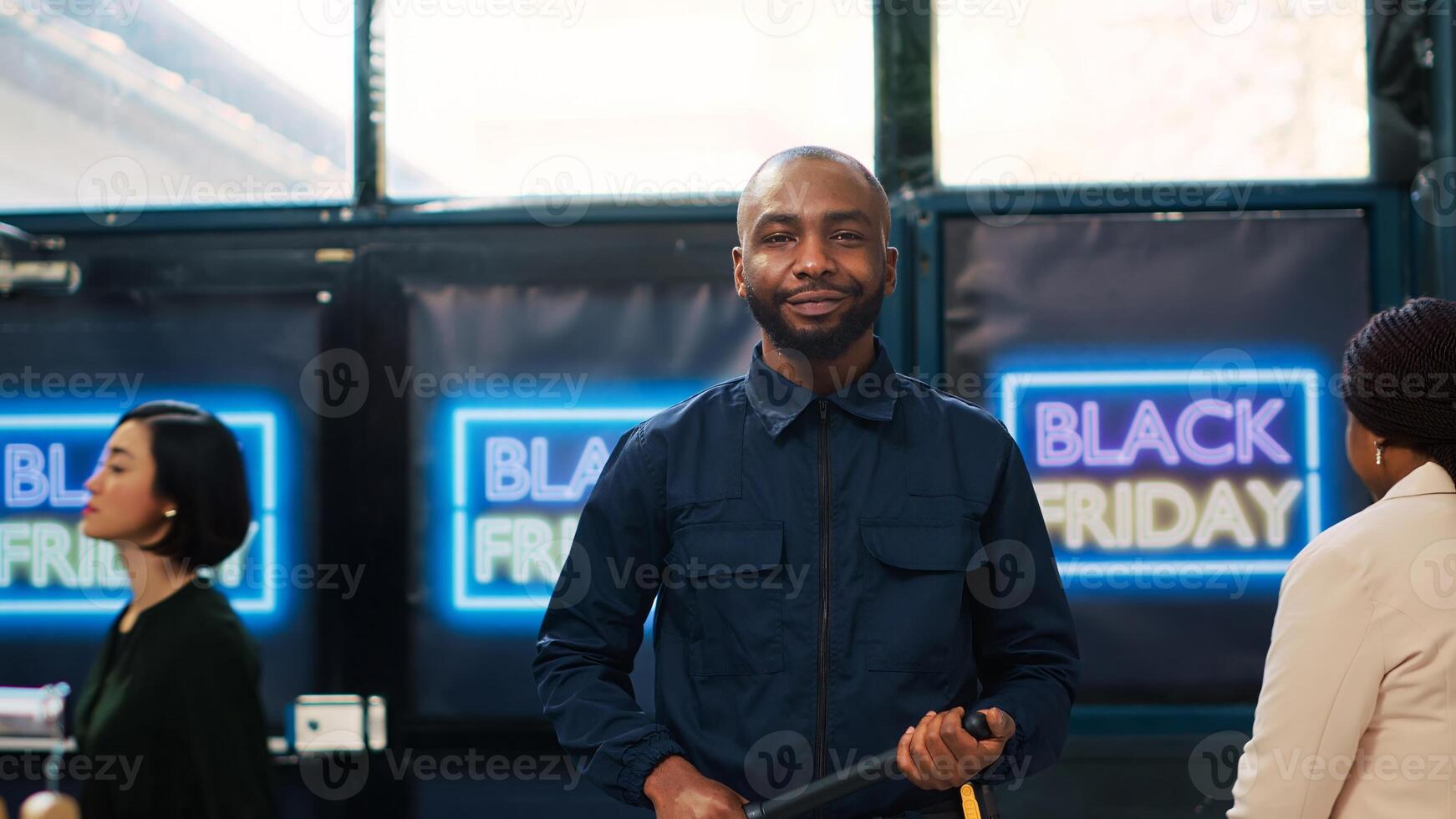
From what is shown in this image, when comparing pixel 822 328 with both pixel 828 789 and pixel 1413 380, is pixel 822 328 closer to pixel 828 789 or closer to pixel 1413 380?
pixel 828 789

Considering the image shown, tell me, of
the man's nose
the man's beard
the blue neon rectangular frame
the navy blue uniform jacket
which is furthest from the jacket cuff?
the blue neon rectangular frame

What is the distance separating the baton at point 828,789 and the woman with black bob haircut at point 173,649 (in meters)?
1.22

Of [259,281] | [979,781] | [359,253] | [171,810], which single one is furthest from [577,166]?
[979,781]

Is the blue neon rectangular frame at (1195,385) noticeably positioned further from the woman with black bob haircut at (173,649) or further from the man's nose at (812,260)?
the woman with black bob haircut at (173,649)

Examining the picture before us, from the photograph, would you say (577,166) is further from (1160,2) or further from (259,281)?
(1160,2)

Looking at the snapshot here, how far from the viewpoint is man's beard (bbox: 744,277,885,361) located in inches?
72.5

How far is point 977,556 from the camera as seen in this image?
1.84 meters

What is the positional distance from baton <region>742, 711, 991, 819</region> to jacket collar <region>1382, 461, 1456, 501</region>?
0.72 metres

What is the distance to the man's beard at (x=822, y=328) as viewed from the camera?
72.5 inches

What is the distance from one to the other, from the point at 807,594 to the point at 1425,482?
916 mm

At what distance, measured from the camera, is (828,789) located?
1.58 metres

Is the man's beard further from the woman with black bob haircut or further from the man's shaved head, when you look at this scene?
the woman with black bob haircut

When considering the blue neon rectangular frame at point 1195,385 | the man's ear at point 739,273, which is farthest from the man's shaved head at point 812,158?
the blue neon rectangular frame at point 1195,385

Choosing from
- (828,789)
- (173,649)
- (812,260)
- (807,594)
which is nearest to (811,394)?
(812,260)
